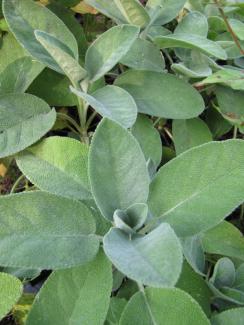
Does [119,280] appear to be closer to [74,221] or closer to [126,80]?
[74,221]

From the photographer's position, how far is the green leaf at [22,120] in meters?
0.69

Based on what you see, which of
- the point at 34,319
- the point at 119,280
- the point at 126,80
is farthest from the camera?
the point at 126,80

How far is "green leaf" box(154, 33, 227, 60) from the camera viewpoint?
72 cm

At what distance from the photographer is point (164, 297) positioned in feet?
1.80

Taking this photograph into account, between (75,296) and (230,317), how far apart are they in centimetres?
18

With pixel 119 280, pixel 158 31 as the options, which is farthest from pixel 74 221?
pixel 158 31

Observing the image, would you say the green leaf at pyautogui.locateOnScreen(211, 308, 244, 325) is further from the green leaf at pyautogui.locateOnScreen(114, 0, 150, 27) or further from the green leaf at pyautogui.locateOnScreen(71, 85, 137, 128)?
the green leaf at pyautogui.locateOnScreen(114, 0, 150, 27)

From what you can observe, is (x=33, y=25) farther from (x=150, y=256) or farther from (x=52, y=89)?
(x=150, y=256)

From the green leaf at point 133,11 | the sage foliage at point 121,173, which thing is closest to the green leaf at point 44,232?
the sage foliage at point 121,173

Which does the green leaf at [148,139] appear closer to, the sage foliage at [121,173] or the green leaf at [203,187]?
the sage foliage at [121,173]

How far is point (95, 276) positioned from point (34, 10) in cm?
40

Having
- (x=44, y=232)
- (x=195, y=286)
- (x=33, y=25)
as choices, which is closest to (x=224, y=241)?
(x=195, y=286)

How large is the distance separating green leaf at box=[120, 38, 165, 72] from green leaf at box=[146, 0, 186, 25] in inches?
1.7

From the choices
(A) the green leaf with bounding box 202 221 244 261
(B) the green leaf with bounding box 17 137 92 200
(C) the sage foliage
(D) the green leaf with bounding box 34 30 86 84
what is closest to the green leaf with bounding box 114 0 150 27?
(C) the sage foliage
